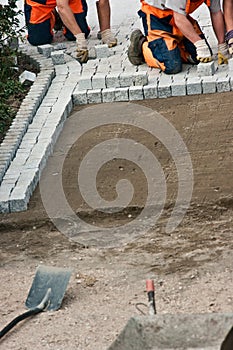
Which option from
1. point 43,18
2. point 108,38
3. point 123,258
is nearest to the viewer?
point 123,258

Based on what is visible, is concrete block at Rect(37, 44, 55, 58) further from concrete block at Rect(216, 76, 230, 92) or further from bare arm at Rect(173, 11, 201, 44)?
concrete block at Rect(216, 76, 230, 92)

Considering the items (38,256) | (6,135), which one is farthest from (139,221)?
(6,135)

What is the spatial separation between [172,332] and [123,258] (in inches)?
85.3

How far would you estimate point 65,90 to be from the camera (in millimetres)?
9516

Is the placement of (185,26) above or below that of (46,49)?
above

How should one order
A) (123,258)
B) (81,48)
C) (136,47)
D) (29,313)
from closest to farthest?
(29,313)
(123,258)
(136,47)
(81,48)

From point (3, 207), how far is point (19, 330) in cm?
178

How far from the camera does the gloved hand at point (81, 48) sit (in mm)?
10297

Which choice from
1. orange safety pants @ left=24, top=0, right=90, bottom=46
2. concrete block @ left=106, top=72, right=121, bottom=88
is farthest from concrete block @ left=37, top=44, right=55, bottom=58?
concrete block @ left=106, top=72, right=121, bottom=88

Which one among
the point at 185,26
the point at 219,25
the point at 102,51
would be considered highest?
the point at 185,26

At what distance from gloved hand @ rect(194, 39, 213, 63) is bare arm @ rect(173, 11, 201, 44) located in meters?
0.05

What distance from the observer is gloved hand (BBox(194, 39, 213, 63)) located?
9.34 m

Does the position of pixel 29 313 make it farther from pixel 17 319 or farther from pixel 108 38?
pixel 108 38

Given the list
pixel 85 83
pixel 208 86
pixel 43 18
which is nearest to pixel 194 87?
pixel 208 86
